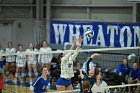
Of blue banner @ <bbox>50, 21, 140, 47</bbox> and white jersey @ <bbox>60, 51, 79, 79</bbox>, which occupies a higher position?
blue banner @ <bbox>50, 21, 140, 47</bbox>

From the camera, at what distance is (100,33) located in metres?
16.1

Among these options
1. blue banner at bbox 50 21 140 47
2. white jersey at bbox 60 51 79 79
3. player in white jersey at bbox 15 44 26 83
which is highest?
blue banner at bbox 50 21 140 47

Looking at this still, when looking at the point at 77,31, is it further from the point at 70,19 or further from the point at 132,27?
the point at 132,27

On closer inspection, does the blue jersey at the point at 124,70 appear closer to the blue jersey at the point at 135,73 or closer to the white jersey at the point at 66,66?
the blue jersey at the point at 135,73

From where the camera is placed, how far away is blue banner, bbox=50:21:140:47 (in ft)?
48.9

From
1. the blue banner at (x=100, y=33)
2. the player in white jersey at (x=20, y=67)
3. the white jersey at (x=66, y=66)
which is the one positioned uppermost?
the blue banner at (x=100, y=33)

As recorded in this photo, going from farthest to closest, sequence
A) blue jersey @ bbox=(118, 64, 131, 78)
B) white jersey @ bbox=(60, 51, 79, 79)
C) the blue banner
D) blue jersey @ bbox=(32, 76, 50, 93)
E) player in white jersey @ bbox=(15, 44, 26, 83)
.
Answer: the blue banner < player in white jersey @ bbox=(15, 44, 26, 83) < blue jersey @ bbox=(118, 64, 131, 78) < white jersey @ bbox=(60, 51, 79, 79) < blue jersey @ bbox=(32, 76, 50, 93)

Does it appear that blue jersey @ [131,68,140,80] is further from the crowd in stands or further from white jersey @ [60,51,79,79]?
white jersey @ [60,51,79,79]

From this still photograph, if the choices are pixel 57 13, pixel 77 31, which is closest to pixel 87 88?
pixel 77 31

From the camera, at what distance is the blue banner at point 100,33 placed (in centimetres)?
1491

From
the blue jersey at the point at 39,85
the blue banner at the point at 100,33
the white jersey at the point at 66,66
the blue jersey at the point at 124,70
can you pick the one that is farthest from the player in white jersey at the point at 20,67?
the blue jersey at the point at 39,85

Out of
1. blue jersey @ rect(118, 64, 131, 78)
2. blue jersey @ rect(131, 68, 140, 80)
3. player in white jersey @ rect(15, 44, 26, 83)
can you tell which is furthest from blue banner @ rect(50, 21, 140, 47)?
blue jersey @ rect(131, 68, 140, 80)

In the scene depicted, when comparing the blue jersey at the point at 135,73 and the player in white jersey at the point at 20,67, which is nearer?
the blue jersey at the point at 135,73

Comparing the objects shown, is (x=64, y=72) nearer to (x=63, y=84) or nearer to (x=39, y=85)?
(x=63, y=84)
